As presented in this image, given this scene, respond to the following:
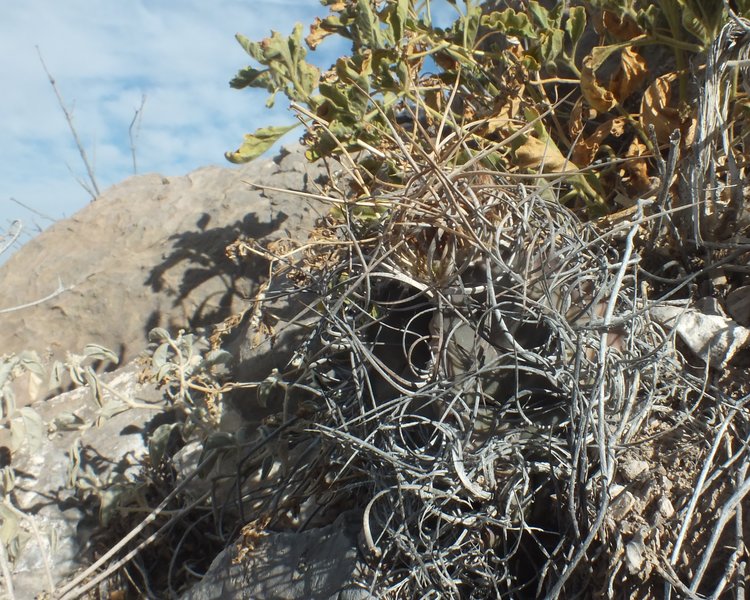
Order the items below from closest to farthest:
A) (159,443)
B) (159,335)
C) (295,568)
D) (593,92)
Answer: (295,568) < (593,92) < (159,443) < (159,335)

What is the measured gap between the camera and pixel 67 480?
7.68ft

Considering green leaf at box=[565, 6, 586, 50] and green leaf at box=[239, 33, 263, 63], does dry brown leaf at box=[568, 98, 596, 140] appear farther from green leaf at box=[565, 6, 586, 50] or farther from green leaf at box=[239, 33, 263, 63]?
green leaf at box=[239, 33, 263, 63]

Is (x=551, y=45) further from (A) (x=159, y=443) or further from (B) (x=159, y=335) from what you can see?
(A) (x=159, y=443)

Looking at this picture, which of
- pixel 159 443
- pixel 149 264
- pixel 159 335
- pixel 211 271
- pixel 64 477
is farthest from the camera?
pixel 149 264

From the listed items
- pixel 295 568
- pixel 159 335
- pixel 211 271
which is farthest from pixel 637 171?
pixel 211 271

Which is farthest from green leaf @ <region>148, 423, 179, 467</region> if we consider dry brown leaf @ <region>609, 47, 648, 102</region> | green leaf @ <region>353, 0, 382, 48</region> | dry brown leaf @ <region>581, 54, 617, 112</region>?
dry brown leaf @ <region>609, 47, 648, 102</region>

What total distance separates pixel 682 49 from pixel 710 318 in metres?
0.84

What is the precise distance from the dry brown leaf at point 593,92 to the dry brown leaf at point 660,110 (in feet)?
0.29

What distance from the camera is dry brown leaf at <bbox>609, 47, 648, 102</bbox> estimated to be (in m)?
2.01

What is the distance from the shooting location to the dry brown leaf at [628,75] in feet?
6.59

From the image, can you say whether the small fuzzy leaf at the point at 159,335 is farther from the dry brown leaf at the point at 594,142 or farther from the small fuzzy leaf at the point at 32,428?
the dry brown leaf at the point at 594,142

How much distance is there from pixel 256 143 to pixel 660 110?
3.48 ft

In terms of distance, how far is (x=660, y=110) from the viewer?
193cm

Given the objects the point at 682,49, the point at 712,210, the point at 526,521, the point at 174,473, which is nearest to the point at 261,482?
the point at 174,473
